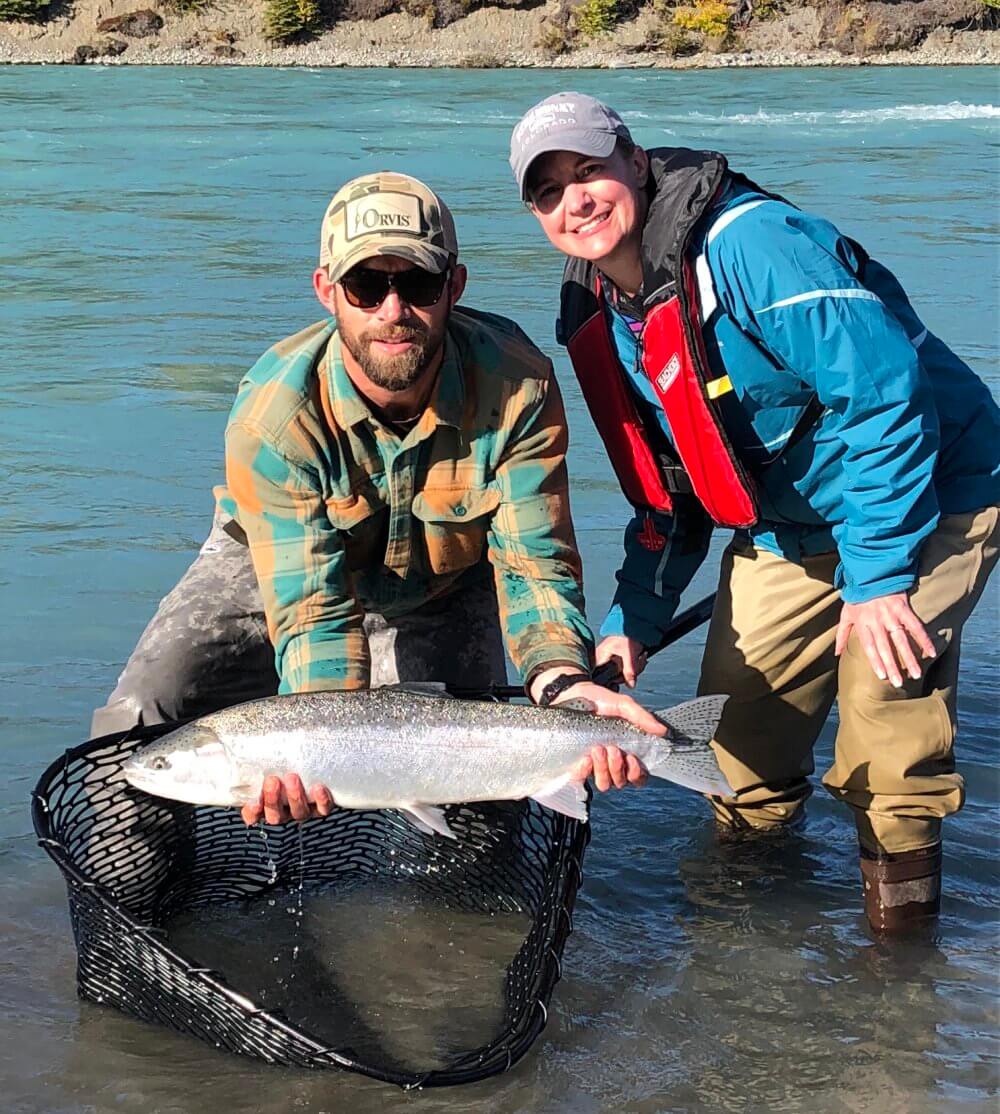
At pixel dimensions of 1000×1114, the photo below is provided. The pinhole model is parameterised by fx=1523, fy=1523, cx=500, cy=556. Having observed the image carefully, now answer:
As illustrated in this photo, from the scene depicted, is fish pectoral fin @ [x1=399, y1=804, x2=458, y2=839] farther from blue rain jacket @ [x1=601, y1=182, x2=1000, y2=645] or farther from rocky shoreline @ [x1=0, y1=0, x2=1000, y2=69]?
rocky shoreline @ [x1=0, y1=0, x2=1000, y2=69]

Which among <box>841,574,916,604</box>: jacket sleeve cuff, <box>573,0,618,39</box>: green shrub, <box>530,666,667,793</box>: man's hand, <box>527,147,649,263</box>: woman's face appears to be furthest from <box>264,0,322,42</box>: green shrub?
<box>530,666,667,793</box>: man's hand

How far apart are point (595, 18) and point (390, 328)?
5938 cm

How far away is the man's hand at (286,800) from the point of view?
3729 mm

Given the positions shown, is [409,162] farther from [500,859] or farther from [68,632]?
[500,859]

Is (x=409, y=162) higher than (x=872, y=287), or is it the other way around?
(x=872, y=287)

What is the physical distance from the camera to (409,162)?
24562 mm

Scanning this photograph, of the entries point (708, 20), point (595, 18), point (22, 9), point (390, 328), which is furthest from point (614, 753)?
point (595, 18)

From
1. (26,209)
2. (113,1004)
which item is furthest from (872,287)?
(26,209)

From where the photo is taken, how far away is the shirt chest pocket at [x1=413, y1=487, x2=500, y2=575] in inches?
175

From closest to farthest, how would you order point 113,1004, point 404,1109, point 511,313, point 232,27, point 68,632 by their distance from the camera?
point 404,1109 < point 113,1004 < point 68,632 < point 511,313 < point 232,27

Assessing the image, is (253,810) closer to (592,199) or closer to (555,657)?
(555,657)

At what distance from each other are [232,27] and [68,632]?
5649 cm

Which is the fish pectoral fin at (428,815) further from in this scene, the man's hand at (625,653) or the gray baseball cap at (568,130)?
the gray baseball cap at (568,130)

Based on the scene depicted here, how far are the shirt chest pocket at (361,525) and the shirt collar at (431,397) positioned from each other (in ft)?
0.75
